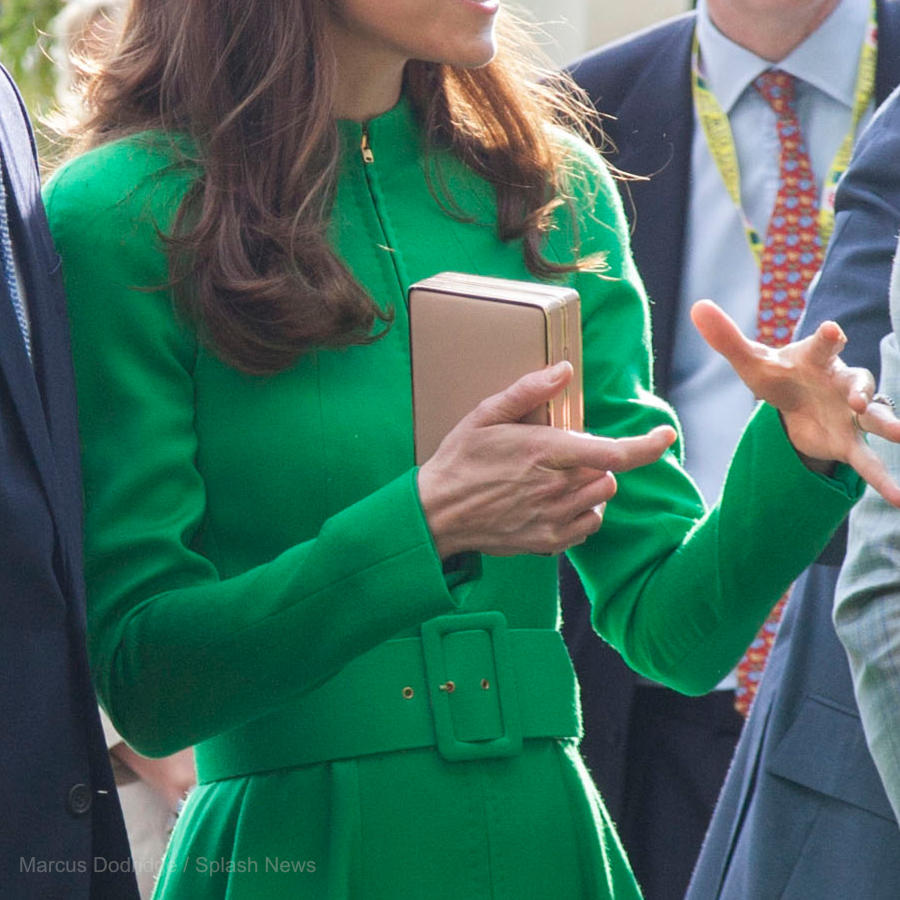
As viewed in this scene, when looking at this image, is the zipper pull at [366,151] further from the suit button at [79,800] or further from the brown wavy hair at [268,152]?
the suit button at [79,800]

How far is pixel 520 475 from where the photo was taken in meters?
1.76

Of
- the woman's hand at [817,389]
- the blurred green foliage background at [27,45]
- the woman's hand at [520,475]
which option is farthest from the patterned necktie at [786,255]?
the blurred green foliage background at [27,45]

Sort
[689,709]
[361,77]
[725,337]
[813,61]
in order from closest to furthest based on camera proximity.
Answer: [725,337], [361,77], [689,709], [813,61]

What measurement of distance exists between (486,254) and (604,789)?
1313 mm

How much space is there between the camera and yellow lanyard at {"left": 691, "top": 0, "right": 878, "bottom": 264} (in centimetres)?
334

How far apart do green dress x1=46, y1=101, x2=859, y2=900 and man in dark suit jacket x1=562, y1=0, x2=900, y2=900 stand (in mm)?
402

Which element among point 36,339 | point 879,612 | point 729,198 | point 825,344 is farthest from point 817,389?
point 729,198

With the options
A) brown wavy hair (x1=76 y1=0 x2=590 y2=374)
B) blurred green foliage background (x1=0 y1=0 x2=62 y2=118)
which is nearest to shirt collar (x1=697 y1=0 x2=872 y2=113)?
brown wavy hair (x1=76 y1=0 x2=590 y2=374)

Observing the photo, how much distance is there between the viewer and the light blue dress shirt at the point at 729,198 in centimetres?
327

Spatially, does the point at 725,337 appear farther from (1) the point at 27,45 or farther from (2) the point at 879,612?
(1) the point at 27,45

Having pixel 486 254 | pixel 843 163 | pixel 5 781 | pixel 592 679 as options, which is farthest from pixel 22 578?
pixel 843 163

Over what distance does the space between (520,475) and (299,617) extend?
26 cm

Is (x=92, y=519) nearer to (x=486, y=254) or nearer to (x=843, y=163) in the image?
(x=486, y=254)

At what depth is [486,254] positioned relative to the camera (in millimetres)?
2174
